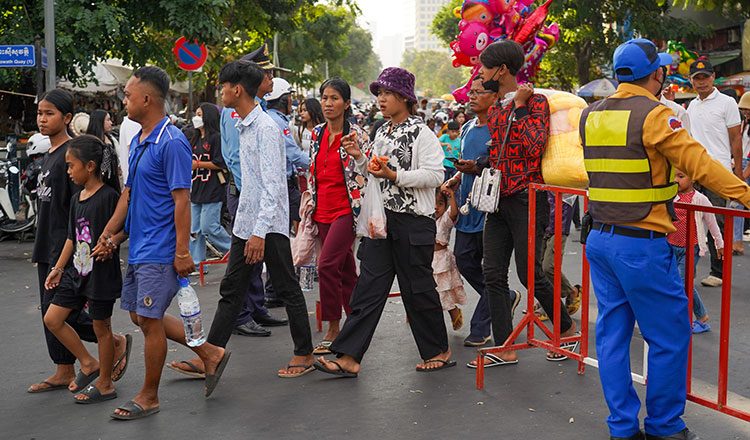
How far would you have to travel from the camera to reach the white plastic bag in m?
5.54

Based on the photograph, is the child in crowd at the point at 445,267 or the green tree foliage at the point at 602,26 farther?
the green tree foliage at the point at 602,26

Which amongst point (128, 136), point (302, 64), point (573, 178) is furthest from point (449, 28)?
point (573, 178)

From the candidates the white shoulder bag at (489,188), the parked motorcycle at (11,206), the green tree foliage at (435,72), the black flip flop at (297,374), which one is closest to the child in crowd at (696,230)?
the white shoulder bag at (489,188)

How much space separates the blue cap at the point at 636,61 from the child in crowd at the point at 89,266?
285cm

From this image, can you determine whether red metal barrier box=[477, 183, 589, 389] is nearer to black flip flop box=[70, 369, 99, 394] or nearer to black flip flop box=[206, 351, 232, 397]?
black flip flop box=[206, 351, 232, 397]

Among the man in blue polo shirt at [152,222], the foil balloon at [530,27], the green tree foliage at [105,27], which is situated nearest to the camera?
the man in blue polo shirt at [152,222]

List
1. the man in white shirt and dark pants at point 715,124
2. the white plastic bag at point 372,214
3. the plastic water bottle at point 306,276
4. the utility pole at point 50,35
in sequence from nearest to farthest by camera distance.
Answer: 1. the white plastic bag at point 372,214
2. the plastic water bottle at point 306,276
3. the man in white shirt and dark pants at point 715,124
4. the utility pole at point 50,35

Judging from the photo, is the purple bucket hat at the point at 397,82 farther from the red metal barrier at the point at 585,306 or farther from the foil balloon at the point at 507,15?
the foil balloon at the point at 507,15

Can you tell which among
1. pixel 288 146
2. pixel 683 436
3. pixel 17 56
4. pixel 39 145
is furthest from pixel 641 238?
pixel 17 56

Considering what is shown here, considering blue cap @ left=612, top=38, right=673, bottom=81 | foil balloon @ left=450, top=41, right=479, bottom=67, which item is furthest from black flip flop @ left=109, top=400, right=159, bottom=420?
foil balloon @ left=450, top=41, right=479, bottom=67

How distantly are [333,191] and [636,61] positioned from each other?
262cm

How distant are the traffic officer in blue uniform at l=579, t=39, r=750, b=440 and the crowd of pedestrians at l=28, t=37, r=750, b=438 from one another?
3 centimetres

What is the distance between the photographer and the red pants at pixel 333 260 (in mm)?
6173

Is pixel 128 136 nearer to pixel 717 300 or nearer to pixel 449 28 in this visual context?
pixel 717 300
